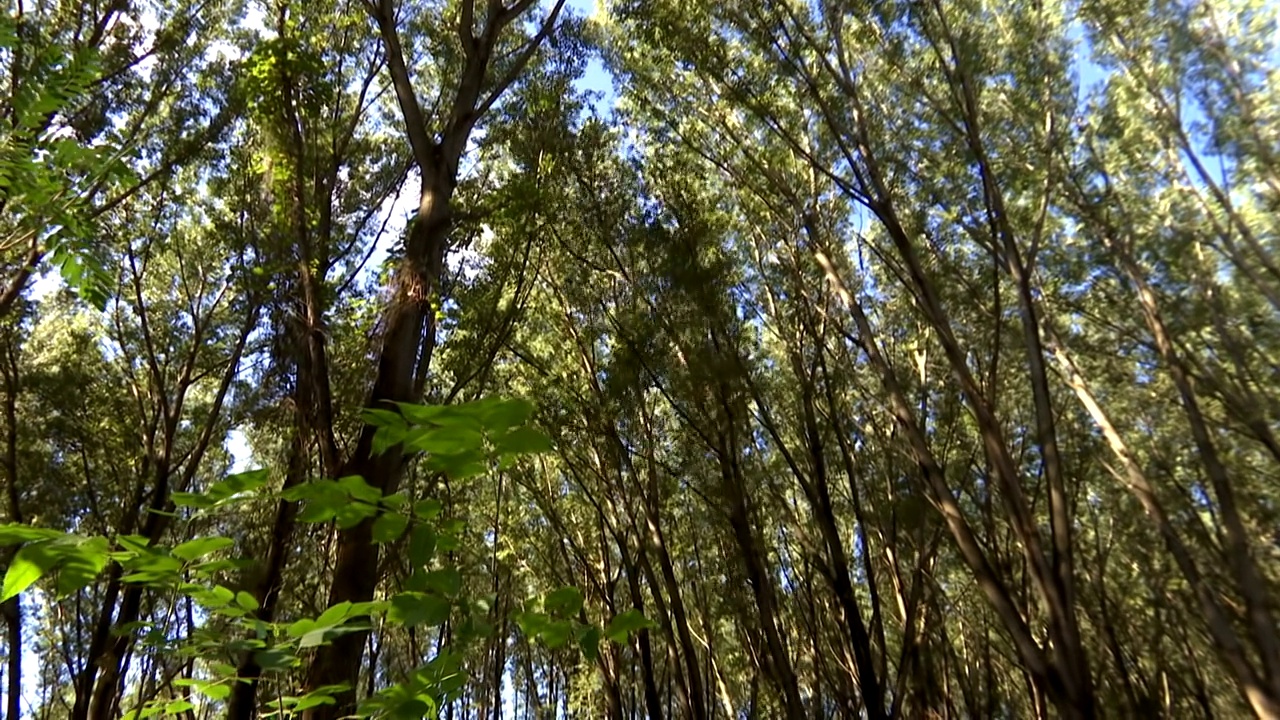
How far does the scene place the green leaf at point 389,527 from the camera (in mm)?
771

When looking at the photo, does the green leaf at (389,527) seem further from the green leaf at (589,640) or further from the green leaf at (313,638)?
the green leaf at (589,640)

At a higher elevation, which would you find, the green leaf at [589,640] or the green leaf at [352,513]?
the green leaf at [352,513]

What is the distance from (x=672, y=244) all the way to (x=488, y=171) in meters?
1.67

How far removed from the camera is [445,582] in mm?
838

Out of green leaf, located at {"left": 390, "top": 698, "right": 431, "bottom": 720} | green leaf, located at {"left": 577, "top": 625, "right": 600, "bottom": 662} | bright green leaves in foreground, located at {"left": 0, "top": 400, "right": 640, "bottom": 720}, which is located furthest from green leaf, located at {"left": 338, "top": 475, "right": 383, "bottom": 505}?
green leaf, located at {"left": 577, "top": 625, "right": 600, "bottom": 662}

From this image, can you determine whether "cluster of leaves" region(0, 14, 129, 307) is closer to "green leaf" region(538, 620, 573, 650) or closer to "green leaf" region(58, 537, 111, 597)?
"green leaf" region(58, 537, 111, 597)

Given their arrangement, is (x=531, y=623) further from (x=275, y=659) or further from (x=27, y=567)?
(x=27, y=567)

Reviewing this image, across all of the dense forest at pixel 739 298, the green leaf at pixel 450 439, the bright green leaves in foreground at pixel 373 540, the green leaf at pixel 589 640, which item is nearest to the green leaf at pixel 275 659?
the bright green leaves in foreground at pixel 373 540

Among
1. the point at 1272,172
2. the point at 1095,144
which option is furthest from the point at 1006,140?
the point at 1272,172

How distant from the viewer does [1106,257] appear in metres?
8.27

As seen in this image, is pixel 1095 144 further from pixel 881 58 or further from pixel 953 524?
pixel 953 524

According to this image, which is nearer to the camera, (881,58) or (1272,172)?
(881,58)

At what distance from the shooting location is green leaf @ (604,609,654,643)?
3.19 feet

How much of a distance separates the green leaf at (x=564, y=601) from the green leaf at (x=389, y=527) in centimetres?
23
